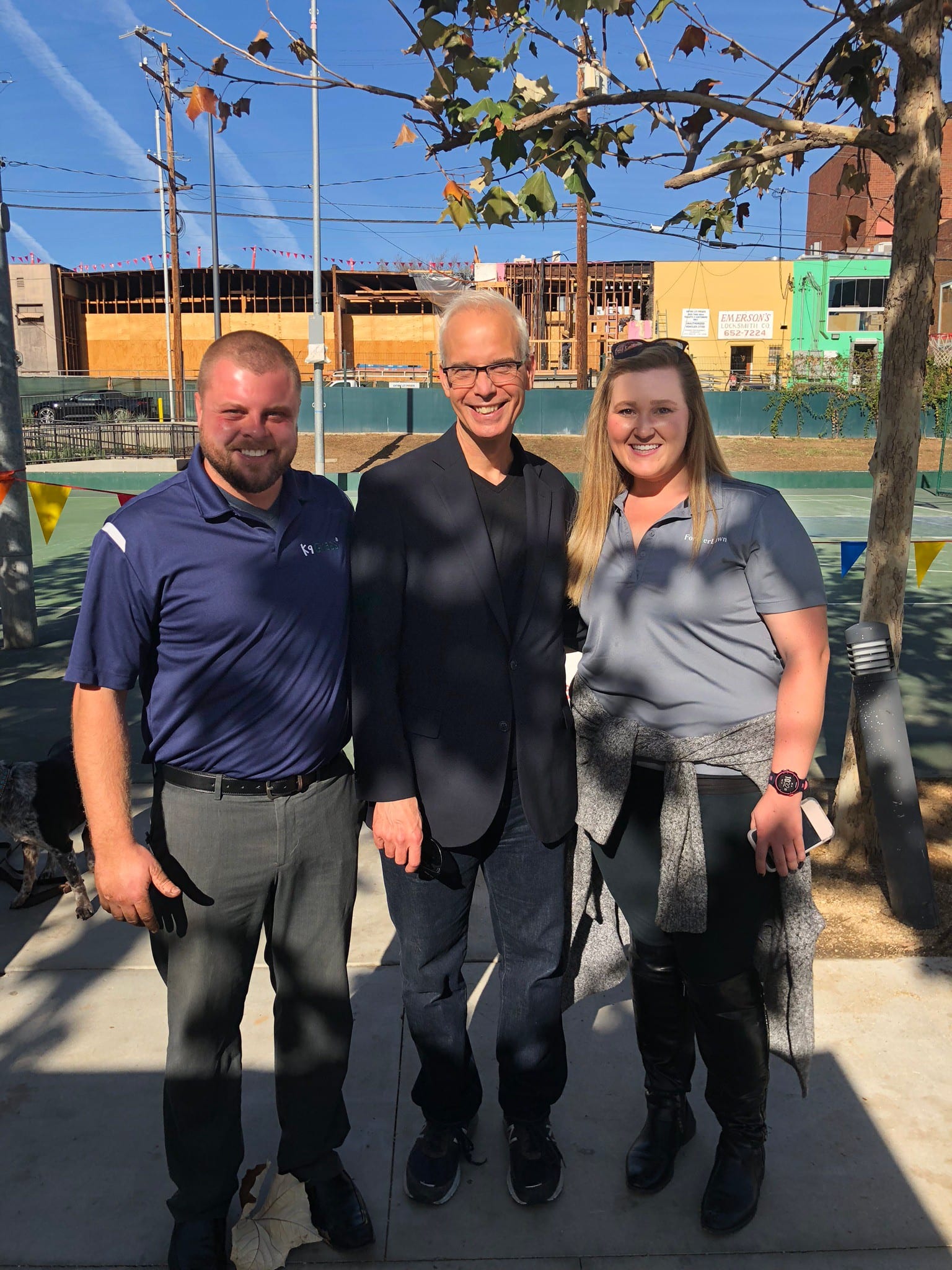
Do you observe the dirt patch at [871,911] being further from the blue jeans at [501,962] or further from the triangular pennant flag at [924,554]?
the triangular pennant flag at [924,554]

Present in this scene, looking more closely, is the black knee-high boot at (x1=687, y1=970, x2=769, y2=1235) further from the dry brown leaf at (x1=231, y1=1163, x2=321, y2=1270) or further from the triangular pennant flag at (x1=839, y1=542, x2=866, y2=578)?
the triangular pennant flag at (x1=839, y1=542, x2=866, y2=578)

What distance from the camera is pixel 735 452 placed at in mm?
30109

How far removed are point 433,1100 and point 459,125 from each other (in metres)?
3.34

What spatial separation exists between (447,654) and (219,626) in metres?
0.52

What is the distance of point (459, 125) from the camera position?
372cm

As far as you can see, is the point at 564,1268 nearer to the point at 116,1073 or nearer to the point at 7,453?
the point at 116,1073

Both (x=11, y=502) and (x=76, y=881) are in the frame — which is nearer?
(x=76, y=881)

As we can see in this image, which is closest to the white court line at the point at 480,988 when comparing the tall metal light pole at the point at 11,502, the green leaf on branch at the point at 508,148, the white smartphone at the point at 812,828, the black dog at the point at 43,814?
the white smartphone at the point at 812,828

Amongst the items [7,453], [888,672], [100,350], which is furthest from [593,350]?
[888,672]

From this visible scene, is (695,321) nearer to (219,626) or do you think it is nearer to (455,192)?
(455,192)

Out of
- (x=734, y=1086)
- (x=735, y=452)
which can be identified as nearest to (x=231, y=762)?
(x=734, y=1086)

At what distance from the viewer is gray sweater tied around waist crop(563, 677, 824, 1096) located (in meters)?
2.31

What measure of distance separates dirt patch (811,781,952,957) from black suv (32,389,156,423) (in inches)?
1208

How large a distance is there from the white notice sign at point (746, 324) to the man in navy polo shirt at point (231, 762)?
161 feet
